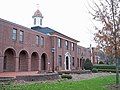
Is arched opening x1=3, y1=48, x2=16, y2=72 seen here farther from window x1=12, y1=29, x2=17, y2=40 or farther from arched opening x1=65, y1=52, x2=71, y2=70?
arched opening x1=65, y1=52, x2=71, y2=70

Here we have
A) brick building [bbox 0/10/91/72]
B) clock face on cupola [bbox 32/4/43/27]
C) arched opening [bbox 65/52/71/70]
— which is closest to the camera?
brick building [bbox 0/10/91/72]

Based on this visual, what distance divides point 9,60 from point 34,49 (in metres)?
6.37

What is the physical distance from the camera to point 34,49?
42562 millimetres

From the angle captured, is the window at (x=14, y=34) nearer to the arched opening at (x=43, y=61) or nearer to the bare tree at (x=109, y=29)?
the arched opening at (x=43, y=61)

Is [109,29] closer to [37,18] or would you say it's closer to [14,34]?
[14,34]

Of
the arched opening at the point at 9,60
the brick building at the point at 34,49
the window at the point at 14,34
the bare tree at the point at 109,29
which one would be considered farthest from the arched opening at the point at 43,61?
the bare tree at the point at 109,29

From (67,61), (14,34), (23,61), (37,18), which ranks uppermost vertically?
(37,18)

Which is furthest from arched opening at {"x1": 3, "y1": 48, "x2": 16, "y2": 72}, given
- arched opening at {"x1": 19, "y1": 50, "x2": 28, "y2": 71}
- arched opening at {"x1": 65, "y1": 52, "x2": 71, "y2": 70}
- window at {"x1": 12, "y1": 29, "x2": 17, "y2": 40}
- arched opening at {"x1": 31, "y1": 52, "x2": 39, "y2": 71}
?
arched opening at {"x1": 65, "y1": 52, "x2": 71, "y2": 70}

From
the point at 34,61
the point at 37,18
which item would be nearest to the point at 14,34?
the point at 34,61

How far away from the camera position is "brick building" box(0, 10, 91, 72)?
35.0 meters

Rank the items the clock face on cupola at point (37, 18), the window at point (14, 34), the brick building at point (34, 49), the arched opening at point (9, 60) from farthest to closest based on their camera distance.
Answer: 1. the clock face on cupola at point (37, 18)
2. the arched opening at point (9, 60)
3. the window at point (14, 34)
4. the brick building at point (34, 49)

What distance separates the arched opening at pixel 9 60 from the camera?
36.5 meters

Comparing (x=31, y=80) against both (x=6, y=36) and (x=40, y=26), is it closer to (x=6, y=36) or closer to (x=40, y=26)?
(x=6, y=36)

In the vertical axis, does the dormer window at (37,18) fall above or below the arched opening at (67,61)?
above
